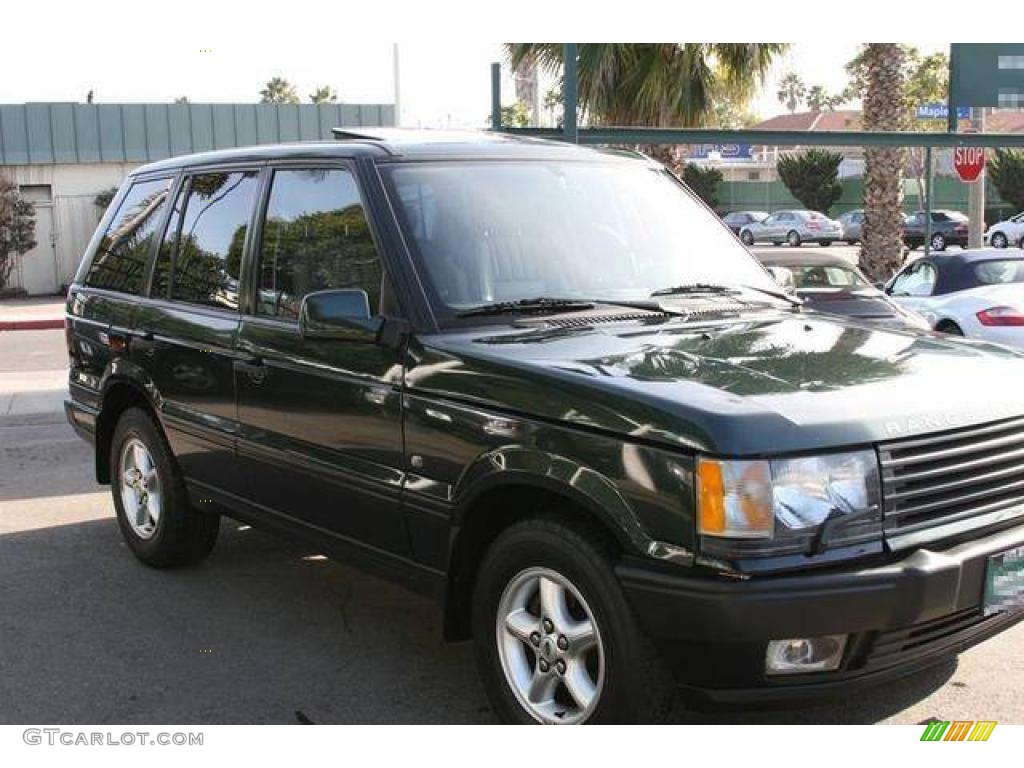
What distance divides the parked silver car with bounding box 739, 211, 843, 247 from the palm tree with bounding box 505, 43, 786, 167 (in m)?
29.1

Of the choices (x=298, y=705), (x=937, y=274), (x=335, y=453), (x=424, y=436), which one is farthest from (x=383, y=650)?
(x=937, y=274)

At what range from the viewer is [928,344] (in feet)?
13.1

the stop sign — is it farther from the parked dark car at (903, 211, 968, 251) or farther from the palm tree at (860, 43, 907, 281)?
the parked dark car at (903, 211, 968, 251)

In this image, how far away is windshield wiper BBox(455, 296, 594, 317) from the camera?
4023 mm

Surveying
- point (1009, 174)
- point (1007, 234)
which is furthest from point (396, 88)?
point (1009, 174)

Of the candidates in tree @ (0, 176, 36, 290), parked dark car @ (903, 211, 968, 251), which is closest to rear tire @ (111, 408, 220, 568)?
tree @ (0, 176, 36, 290)

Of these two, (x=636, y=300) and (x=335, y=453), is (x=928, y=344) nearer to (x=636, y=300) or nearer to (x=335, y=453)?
(x=636, y=300)

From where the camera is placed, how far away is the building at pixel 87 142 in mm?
25609

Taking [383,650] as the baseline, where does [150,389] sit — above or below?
above

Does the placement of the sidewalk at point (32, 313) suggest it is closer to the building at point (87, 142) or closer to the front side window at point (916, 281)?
the building at point (87, 142)

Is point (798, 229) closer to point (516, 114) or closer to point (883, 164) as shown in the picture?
point (516, 114)

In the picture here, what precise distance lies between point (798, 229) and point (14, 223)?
28860mm
